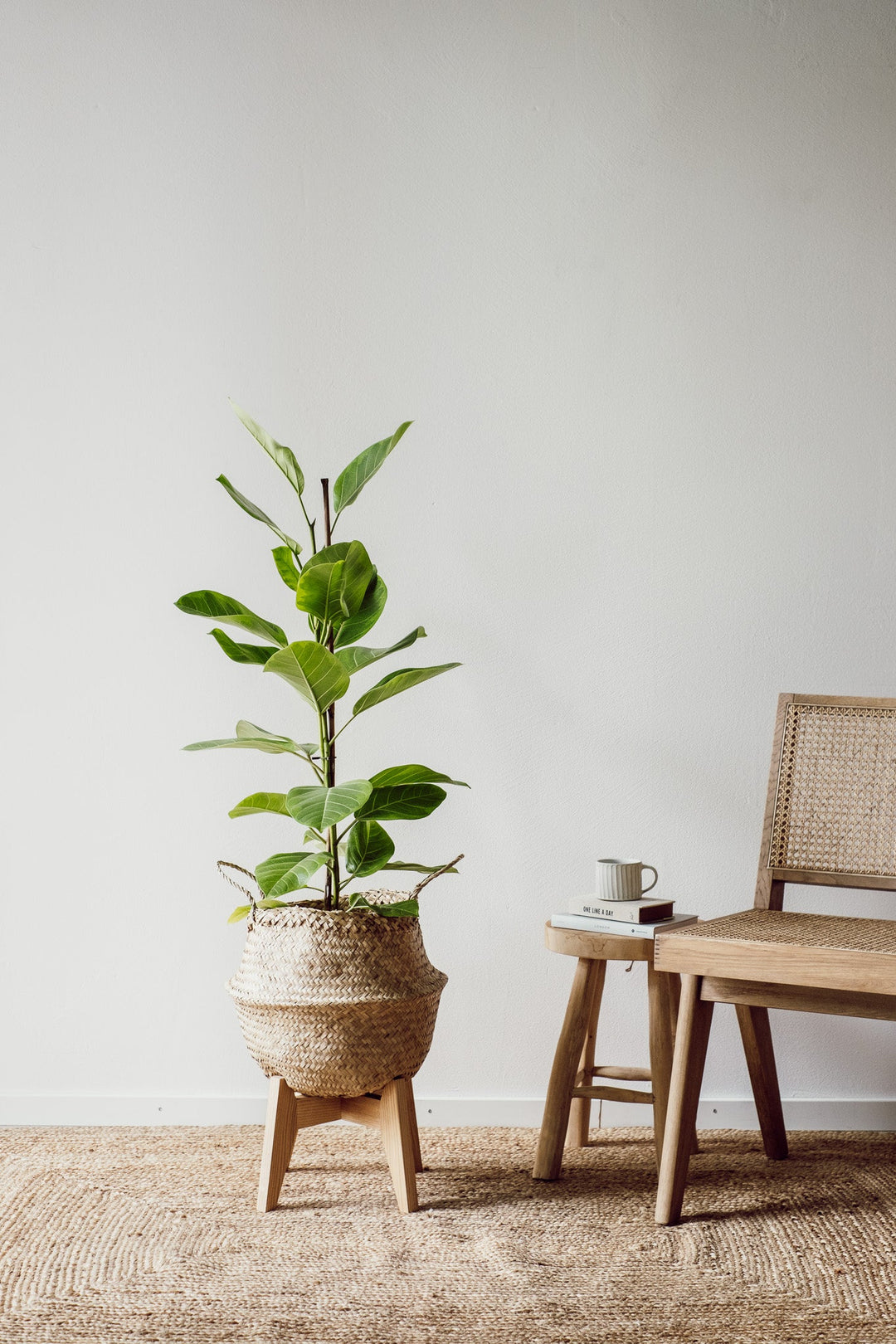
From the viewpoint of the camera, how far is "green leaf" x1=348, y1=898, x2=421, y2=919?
1.81m

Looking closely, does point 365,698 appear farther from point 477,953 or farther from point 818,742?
point 818,742

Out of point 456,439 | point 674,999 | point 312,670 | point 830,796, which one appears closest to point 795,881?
point 830,796

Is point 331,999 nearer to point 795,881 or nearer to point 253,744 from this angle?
point 253,744

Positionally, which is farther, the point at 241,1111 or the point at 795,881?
the point at 241,1111

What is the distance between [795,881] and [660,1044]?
374mm

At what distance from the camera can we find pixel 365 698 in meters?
1.80

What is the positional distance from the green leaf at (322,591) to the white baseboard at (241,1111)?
106 centimetres

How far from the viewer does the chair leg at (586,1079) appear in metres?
2.02

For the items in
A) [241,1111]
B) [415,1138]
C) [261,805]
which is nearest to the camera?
[261,805]

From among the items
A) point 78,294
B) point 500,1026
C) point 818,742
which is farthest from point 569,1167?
point 78,294

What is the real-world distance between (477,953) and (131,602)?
994mm

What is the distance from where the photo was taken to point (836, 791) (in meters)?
2.02

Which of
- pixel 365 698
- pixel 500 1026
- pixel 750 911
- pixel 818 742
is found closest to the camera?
pixel 365 698

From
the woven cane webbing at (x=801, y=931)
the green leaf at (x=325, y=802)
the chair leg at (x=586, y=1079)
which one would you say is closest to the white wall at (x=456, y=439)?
the chair leg at (x=586, y=1079)
